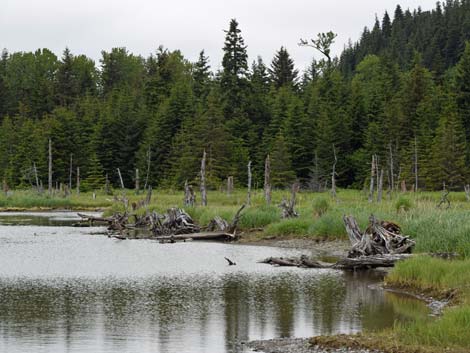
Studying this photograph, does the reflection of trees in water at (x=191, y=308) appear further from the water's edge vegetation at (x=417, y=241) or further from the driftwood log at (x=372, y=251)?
the water's edge vegetation at (x=417, y=241)

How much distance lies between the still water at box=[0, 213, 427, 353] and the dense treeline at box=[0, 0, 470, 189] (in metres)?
37.4

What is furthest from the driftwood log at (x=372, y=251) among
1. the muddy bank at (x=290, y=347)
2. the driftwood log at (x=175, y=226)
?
the muddy bank at (x=290, y=347)

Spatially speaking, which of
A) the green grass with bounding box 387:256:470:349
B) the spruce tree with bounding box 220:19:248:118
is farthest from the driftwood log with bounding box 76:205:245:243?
the spruce tree with bounding box 220:19:248:118

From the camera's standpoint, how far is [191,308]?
2252cm

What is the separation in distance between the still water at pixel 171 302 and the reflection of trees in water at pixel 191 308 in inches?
1.1

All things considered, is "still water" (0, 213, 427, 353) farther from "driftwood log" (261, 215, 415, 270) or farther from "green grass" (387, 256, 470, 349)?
"green grass" (387, 256, 470, 349)

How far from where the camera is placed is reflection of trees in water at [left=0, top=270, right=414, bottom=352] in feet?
62.7

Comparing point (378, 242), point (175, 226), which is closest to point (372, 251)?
point (378, 242)

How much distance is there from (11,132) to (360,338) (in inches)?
3876

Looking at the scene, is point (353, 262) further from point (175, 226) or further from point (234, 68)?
point (234, 68)

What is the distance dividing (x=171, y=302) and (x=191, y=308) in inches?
50.0

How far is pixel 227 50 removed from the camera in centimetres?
10444

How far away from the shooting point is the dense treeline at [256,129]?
80.6m

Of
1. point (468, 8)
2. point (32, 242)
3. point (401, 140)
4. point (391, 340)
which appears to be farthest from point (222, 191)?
point (468, 8)
